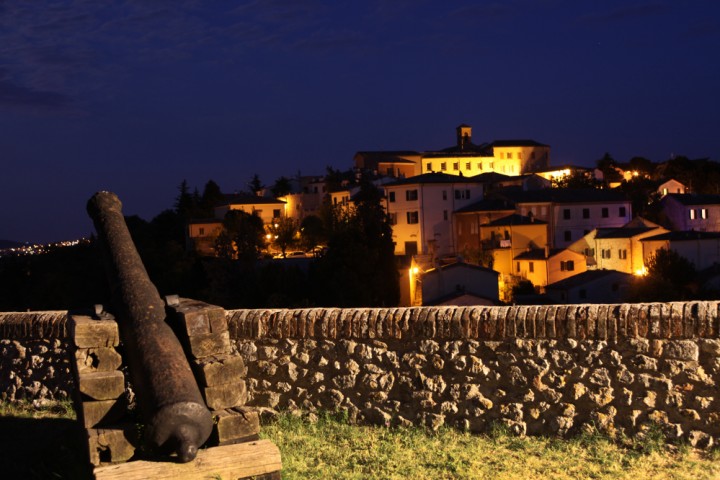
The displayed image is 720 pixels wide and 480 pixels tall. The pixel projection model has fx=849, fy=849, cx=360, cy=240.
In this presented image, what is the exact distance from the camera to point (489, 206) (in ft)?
262

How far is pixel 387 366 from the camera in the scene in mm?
7578

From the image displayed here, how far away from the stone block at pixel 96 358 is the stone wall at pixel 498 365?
2250mm

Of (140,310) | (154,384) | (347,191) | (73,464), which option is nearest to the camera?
(154,384)

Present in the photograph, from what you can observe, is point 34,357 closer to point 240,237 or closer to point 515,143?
point 240,237

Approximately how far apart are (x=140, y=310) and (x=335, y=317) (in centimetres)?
222

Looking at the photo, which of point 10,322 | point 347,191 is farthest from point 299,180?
point 10,322

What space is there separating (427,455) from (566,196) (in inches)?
3002

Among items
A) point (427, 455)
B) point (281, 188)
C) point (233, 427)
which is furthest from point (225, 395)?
point (281, 188)

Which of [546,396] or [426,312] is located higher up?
[426,312]

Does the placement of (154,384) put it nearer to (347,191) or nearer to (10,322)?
(10,322)

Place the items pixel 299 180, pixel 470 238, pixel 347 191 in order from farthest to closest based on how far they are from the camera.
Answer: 1. pixel 299 180
2. pixel 347 191
3. pixel 470 238

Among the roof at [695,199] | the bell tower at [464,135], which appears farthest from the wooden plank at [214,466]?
the bell tower at [464,135]

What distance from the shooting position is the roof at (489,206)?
7906 centimetres

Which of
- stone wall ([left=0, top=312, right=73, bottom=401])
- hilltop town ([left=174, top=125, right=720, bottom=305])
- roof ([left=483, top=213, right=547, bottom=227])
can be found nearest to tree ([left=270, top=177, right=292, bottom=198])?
hilltop town ([left=174, top=125, right=720, bottom=305])
